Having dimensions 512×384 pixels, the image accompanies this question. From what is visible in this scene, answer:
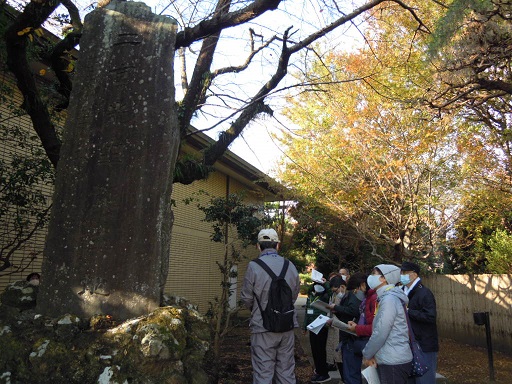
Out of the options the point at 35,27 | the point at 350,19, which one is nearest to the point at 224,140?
the point at 350,19

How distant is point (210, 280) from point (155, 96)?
38.6 feet

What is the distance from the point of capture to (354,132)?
1154 centimetres

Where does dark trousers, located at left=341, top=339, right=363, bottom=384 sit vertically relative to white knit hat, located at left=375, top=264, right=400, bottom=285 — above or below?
below

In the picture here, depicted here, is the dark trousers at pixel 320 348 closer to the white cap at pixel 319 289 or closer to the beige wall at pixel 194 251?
the white cap at pixel 319 289

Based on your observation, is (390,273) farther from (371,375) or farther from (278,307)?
(278,307)

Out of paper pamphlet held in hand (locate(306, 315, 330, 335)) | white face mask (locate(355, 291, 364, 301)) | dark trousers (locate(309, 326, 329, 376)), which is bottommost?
dark trousers (locate(309, 326, 329, 376))

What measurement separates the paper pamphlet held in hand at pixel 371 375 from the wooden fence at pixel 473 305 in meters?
7.70

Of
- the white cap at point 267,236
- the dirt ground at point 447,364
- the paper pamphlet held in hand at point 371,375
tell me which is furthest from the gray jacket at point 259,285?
the dirt ground at point 447,364

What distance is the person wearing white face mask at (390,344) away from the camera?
398 centimetres

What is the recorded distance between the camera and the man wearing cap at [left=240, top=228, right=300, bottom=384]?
13.8 feet

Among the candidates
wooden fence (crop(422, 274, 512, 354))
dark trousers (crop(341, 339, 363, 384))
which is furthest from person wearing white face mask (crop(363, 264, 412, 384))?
wooden fence (crop(422, 274, 512, 354))

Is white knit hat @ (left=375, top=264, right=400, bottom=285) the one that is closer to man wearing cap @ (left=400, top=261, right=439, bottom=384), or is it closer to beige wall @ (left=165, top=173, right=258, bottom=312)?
man wearing cap @ (left=400, top=261, right=439, bottom=384)

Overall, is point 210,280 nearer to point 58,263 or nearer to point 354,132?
point 354,132

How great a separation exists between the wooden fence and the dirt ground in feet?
1.22
